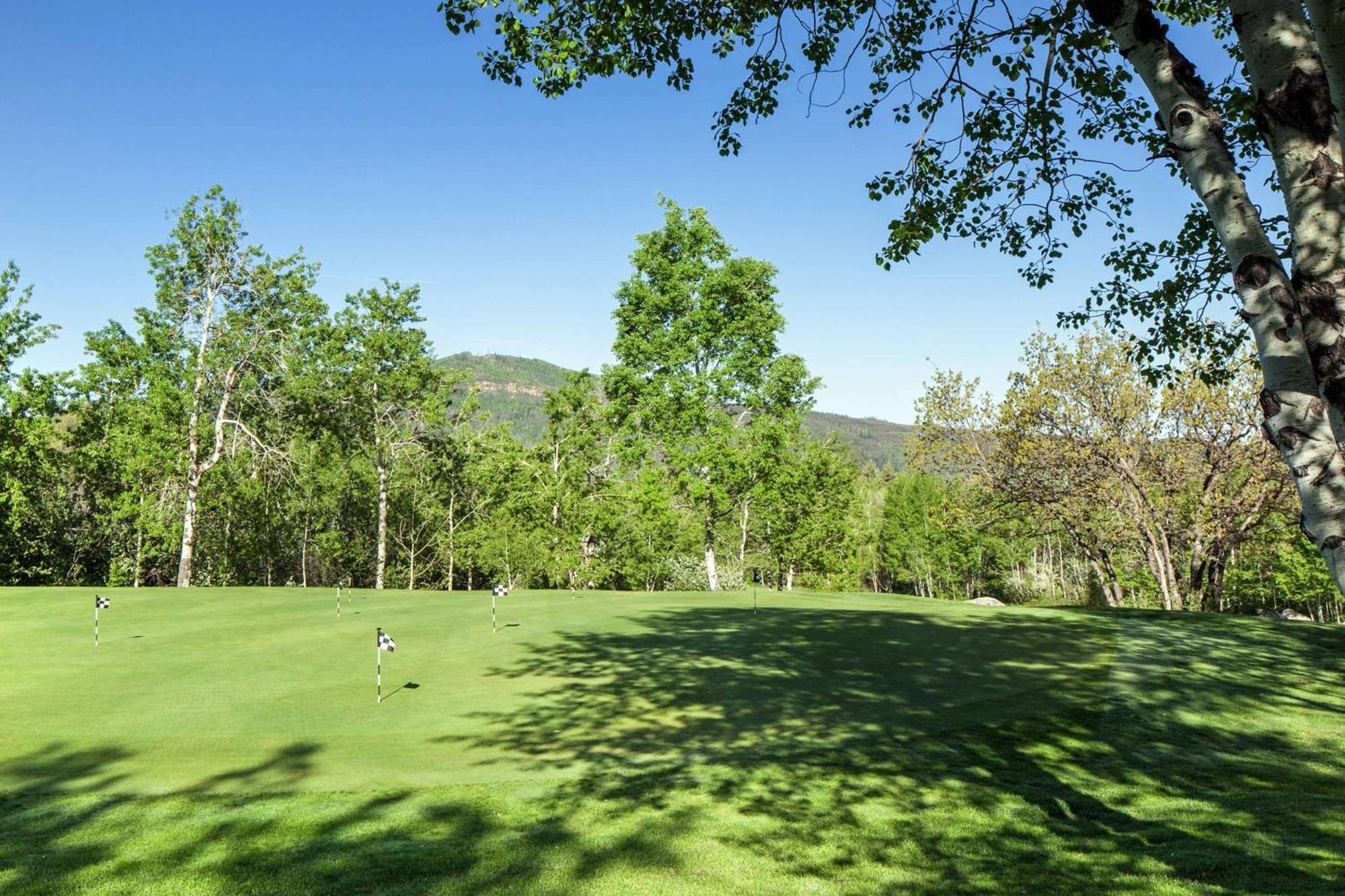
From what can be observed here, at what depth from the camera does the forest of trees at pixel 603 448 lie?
88.0 ft

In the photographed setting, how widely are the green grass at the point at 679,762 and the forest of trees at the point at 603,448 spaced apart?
33.2 ft

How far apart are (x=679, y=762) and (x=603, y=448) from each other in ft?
122

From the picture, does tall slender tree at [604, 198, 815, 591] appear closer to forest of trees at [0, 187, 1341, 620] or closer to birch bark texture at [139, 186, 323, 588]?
forest of trees at [0, 187, 1341, 620]

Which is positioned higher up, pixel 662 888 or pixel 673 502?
pixel 673 502

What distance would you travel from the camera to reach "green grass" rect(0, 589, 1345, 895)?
21.5 ft

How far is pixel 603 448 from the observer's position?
46344mm

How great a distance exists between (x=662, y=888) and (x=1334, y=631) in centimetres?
1804

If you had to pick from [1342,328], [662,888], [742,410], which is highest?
[742,410]

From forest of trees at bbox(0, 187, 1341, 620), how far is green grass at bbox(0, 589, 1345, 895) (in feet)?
33.2

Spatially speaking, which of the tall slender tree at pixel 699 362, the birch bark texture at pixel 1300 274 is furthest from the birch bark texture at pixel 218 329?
the birch bark texture at pixel 1300 274

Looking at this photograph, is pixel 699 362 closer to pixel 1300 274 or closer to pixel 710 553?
pixel 710 553

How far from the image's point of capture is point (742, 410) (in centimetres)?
3759

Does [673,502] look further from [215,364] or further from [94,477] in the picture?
[94,477]

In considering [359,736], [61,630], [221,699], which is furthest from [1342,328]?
[61,630]
